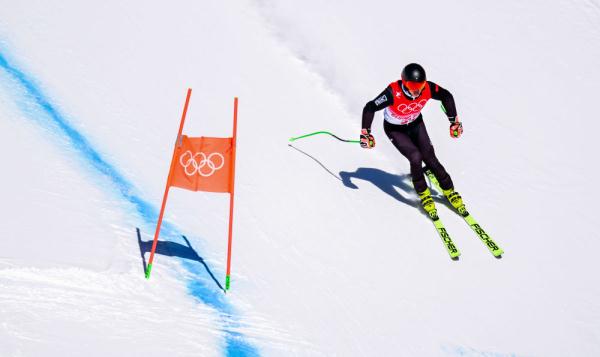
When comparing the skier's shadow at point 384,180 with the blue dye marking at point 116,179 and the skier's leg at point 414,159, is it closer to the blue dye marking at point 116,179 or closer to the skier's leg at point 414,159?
the skier's leg at point 414,159

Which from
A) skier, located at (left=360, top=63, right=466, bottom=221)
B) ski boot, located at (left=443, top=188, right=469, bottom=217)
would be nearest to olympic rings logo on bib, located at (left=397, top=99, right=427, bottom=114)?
skier, located at (left=360, top=63, right=466, bottom=221)

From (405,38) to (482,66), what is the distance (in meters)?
1.14

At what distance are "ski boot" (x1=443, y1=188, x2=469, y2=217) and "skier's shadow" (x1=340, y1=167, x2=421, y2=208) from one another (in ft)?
1.17

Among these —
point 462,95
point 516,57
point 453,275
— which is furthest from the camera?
point 516,57

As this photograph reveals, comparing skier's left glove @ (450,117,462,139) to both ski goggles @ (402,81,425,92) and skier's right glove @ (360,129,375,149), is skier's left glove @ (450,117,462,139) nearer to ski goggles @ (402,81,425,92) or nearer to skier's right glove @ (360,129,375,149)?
ski goggles @ (402,81,425,92)

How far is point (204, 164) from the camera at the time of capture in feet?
14.5

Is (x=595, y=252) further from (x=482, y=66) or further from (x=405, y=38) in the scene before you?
(x=405, y=38)

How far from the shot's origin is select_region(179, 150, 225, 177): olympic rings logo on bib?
4426 millimetres

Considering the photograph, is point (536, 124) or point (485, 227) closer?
point (485, 227)

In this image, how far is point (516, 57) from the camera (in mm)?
9055

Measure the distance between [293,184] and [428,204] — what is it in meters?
1.32

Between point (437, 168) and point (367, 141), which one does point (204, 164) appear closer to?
point (367, 141)

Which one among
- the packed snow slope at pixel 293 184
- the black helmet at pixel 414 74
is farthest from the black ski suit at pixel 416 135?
the packed snow slope at pixel 293 184

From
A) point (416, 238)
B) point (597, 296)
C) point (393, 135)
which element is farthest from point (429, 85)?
point (597, 296)
